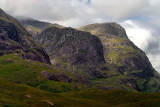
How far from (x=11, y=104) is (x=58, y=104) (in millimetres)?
46548

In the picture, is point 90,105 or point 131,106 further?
point 90,105

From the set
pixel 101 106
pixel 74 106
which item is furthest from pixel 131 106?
pixel 74 106

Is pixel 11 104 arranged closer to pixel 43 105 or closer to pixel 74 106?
pixel 43 105

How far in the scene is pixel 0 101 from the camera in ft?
419

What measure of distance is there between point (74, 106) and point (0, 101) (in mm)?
64719

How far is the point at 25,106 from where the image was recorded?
13212cm

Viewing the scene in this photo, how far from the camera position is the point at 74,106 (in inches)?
6747

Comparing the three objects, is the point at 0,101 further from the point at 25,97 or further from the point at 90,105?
the point at 90,105

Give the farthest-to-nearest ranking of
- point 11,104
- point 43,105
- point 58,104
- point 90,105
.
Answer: point 90,105 → point 58,104 → point 43,105 → point 11,104

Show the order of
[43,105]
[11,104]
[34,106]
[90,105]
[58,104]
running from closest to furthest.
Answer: [11,104] < [34,106] < [43,105] < [58,104] < [90,105]

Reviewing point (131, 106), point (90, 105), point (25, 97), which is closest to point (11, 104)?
point (25, 97)

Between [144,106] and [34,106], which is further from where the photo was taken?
[144,106]

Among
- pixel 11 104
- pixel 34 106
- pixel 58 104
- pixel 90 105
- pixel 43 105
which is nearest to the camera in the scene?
pixel 11 104

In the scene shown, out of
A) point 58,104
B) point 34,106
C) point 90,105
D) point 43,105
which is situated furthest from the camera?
point 90,105
